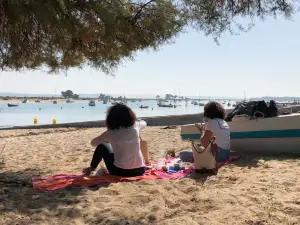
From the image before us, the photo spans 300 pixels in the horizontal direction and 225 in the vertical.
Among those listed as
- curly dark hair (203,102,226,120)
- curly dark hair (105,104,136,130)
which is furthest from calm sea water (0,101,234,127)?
curly dark hair (105,104,136,130)

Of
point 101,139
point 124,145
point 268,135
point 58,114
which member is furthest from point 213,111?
point 58,114

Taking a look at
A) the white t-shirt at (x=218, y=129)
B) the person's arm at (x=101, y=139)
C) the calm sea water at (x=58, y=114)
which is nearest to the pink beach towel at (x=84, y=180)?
the person's arm at (x=101, y=139)

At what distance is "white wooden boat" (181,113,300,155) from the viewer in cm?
555

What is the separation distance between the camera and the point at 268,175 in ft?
13.5

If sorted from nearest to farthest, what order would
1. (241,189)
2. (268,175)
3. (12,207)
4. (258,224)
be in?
(258,224), (12,207), (241,189), (268,175)

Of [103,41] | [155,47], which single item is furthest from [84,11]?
[155,47]

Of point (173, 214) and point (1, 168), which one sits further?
point (1, 168)

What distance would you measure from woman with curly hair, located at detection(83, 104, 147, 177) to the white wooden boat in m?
2.49

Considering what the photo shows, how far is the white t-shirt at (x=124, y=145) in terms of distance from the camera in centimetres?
411

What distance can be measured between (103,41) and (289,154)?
11.4 ft

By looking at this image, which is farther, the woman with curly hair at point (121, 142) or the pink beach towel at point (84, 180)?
the woman with curly hair at point (121, 142)

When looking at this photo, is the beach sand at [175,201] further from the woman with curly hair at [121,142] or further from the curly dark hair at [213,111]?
the curly dark hair at [213,111]

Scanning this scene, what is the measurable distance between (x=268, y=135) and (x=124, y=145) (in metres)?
2.84

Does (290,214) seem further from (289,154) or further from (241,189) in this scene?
(289,154)
